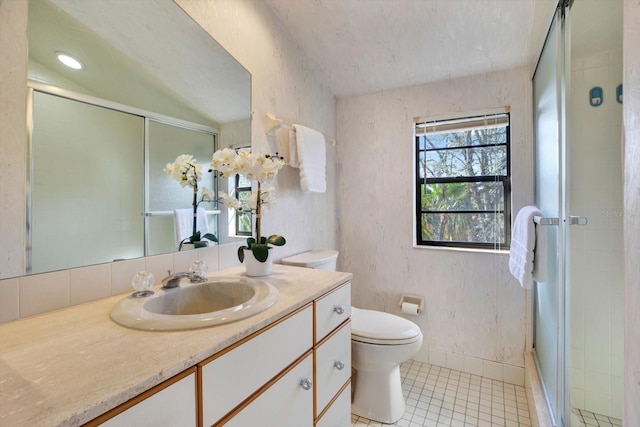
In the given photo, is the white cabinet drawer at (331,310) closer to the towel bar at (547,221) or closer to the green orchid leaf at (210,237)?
the green orchid leaf at (210,237)

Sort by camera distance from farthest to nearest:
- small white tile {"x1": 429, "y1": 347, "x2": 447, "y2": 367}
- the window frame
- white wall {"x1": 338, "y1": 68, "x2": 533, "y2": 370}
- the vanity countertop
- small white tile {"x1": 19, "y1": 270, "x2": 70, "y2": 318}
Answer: small white tile {"x1": 429, "y1": 347, "x2": 447, "y2": 367}, white wall {"x1": 338, "y1": 68, "x2": 533, "y2": 370}, the window frame, small white tile {"x1": 19, "y1": 270, "x2": 70, "y2": 318}, the vanity countertop

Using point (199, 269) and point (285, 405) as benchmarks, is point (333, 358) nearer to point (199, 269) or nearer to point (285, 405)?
point (285, 405)

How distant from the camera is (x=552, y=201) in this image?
A: 1341 mm

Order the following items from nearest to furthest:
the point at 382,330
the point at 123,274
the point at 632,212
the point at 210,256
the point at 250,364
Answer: the point at 632,212
the point at 250,364
the point at 123,274
the point at 210,256
the point at 382,330

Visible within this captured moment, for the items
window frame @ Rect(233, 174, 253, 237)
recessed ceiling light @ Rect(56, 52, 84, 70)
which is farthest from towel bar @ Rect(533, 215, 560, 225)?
recessed ceiling light @ Rect(56, 52, 84, 70)

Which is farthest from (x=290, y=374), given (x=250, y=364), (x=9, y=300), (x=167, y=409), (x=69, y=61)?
(x=69, y=61)

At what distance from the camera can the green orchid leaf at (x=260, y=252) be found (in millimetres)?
1194

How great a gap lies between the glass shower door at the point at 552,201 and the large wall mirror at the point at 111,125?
1.52 m

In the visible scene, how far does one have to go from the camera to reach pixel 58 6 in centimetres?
82

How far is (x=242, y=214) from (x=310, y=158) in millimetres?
576

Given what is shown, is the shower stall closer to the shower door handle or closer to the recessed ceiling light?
the shower door handle

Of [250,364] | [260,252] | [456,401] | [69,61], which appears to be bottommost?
[456,401]

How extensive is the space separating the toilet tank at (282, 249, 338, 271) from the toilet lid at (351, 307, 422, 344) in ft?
1.19

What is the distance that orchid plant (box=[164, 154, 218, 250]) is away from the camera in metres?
1.15
